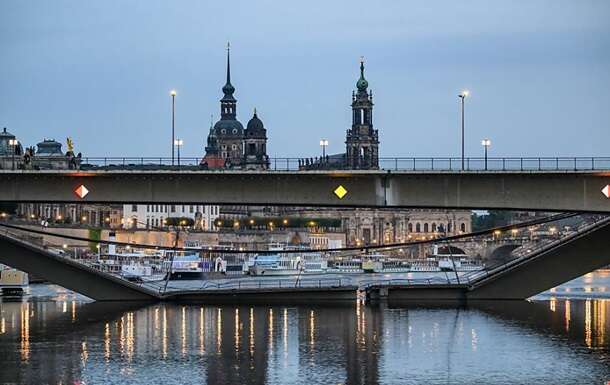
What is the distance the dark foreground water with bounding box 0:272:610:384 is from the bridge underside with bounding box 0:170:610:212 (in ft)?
23.4

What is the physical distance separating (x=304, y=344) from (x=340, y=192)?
11.2 meters

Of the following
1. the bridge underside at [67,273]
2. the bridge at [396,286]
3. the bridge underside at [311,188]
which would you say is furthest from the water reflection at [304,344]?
the bridge underside at [311,188]

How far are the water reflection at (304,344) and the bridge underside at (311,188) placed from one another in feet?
23.4

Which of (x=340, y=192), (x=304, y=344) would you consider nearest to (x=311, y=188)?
(x=340, y=192)

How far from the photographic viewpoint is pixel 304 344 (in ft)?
227

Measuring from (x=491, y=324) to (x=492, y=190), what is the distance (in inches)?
316

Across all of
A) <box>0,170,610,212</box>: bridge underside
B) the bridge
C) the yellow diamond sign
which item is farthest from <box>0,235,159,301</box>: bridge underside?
the yellow diamond sign

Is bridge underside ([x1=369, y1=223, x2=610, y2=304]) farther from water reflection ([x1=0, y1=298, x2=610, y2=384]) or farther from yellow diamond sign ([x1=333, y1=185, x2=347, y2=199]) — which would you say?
yellow diamond sign ([x1=333, y1=185, x2=347, y2=199])

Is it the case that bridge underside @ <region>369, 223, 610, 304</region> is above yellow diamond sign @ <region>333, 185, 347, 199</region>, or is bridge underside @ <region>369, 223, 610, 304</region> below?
below

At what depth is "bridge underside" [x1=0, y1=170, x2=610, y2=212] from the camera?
76188mm

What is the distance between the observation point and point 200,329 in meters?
76.8

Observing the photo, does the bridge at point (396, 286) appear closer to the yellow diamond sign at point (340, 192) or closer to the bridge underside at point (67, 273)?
the bridge underside at point (67, 273)

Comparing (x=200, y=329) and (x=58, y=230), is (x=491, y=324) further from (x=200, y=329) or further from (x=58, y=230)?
(x=58, y=230)

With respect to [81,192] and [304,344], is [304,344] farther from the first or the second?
[81,192]
